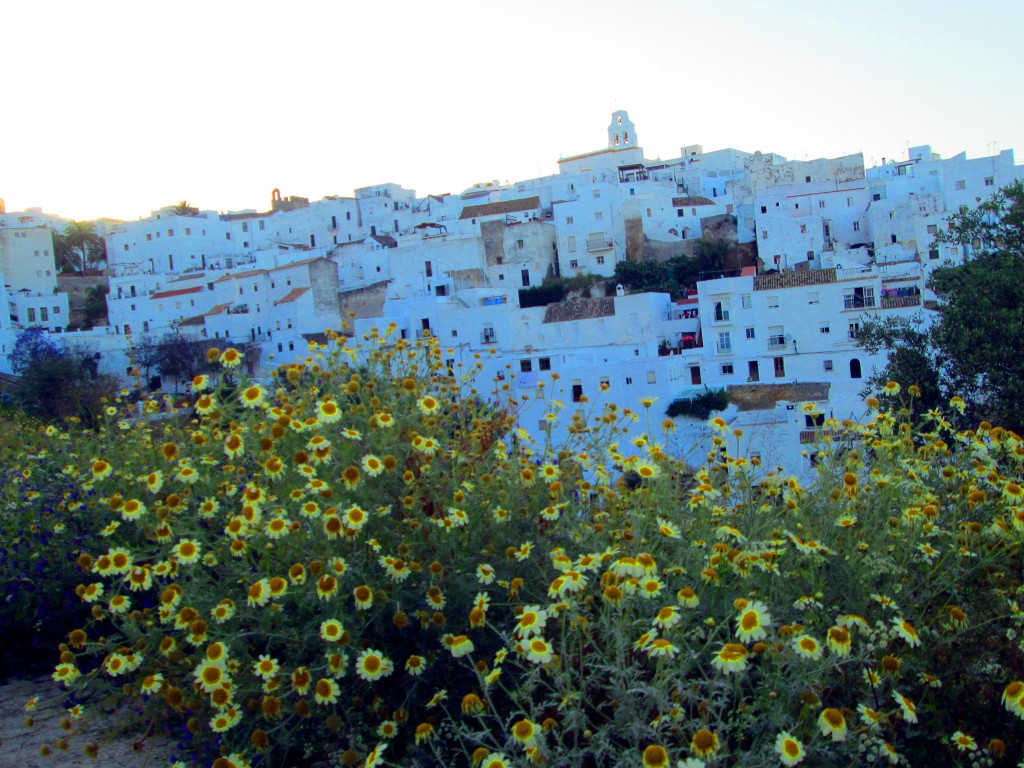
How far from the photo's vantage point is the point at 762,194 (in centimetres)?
4662

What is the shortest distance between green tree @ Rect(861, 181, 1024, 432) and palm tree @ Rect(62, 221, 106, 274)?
71303 mm

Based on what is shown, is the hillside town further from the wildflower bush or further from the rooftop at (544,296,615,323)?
the wildflower bush

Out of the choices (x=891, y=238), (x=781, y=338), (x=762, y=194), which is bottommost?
(x=781, y=338)

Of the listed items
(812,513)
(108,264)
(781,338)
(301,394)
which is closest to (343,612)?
(301,394)

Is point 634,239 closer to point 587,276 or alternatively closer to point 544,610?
point 587,276

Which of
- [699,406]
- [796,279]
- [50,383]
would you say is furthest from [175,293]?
[796,279]

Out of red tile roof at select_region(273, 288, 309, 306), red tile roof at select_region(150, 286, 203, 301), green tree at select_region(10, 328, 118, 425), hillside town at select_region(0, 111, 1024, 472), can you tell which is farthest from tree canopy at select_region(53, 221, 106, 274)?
red tile roof at select_region(273, 288, 309, 306)

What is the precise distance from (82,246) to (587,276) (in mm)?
46383

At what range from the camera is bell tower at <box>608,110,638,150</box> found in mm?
75562

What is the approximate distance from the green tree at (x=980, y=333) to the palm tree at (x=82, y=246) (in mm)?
71303

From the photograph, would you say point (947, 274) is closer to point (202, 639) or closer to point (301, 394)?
point (301, 394)

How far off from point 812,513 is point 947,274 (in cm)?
732

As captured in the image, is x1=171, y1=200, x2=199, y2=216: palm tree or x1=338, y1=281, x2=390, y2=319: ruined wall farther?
x1=171, y1=200, x2=199, y2=216: palm tree

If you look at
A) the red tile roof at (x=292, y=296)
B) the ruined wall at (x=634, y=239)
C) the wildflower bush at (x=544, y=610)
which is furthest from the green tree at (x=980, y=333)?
the ruined wall at (x=634, y=239)
